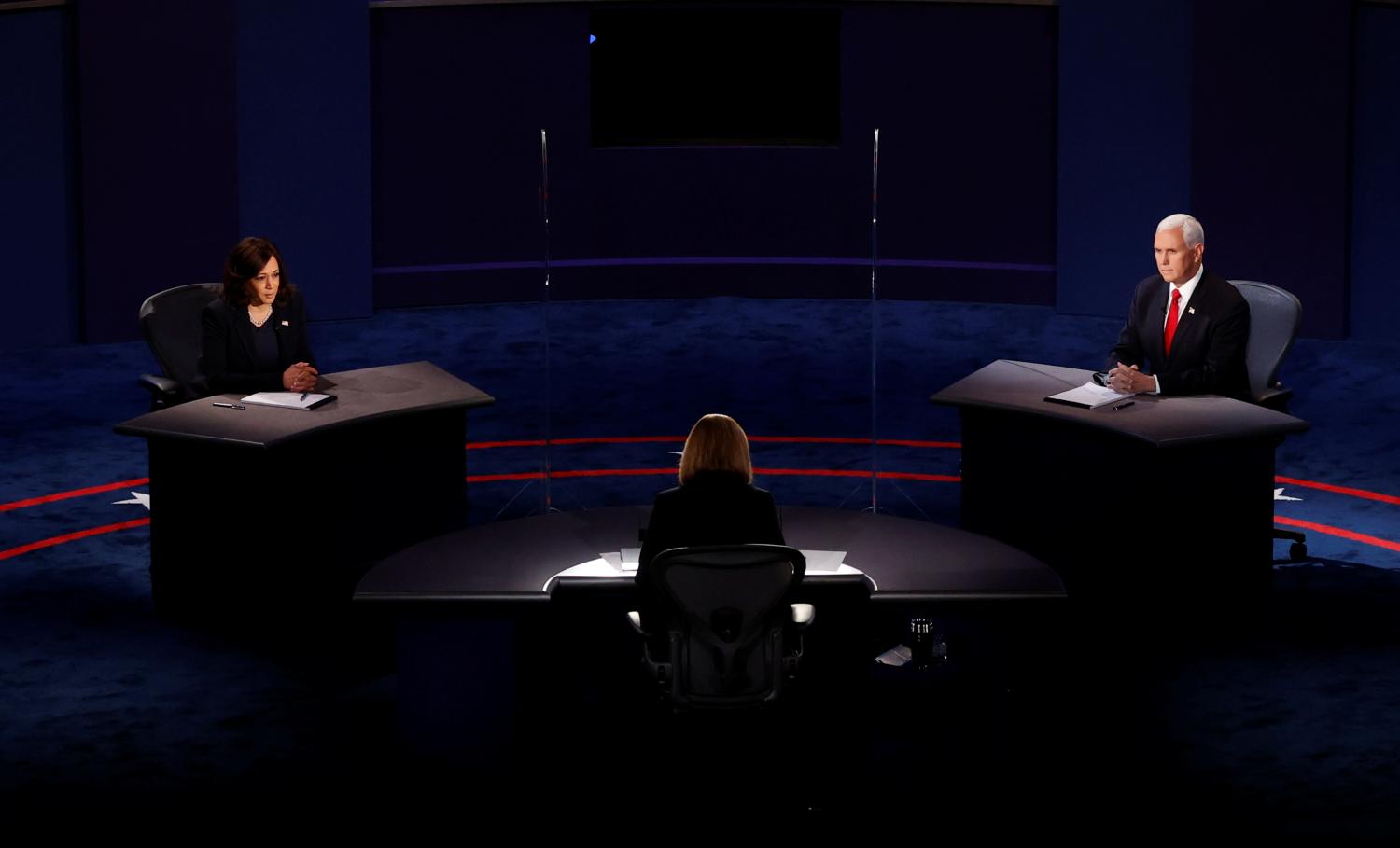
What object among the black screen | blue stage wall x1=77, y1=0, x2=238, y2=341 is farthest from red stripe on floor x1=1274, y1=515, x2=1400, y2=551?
blue stage wall x1=77, y1=0, x2=238, y2=341

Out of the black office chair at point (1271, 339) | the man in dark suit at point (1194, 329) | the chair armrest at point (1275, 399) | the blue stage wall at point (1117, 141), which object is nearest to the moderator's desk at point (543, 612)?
the man in dark suit at point (1194, 329)

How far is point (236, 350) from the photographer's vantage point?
287 inches

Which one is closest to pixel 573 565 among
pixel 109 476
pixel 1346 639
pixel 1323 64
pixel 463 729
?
pixel 463 729

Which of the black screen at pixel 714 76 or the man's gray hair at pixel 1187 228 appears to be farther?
the black screen at pixel 714 76

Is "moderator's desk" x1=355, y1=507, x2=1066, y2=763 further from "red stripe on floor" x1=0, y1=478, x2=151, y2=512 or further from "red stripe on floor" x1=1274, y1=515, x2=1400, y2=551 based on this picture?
"red stripe on floor" x1=0, y1=478, x2=151, y2=512

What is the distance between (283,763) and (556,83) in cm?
760

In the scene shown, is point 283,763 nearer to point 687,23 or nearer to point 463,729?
point 463,729

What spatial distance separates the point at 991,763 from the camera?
535 cm

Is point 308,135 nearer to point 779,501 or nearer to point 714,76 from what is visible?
point 714,76

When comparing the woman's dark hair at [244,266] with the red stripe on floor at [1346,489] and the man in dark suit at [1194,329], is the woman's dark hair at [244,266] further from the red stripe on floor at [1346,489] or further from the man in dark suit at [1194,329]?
the red stripe on floor at [1346,489]

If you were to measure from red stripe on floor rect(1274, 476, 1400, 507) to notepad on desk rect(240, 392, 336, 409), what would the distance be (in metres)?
3.83

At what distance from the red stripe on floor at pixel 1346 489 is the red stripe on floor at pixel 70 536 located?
4489 mm

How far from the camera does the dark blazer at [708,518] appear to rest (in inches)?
192

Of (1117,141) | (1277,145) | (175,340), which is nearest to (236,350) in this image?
(175,340)
